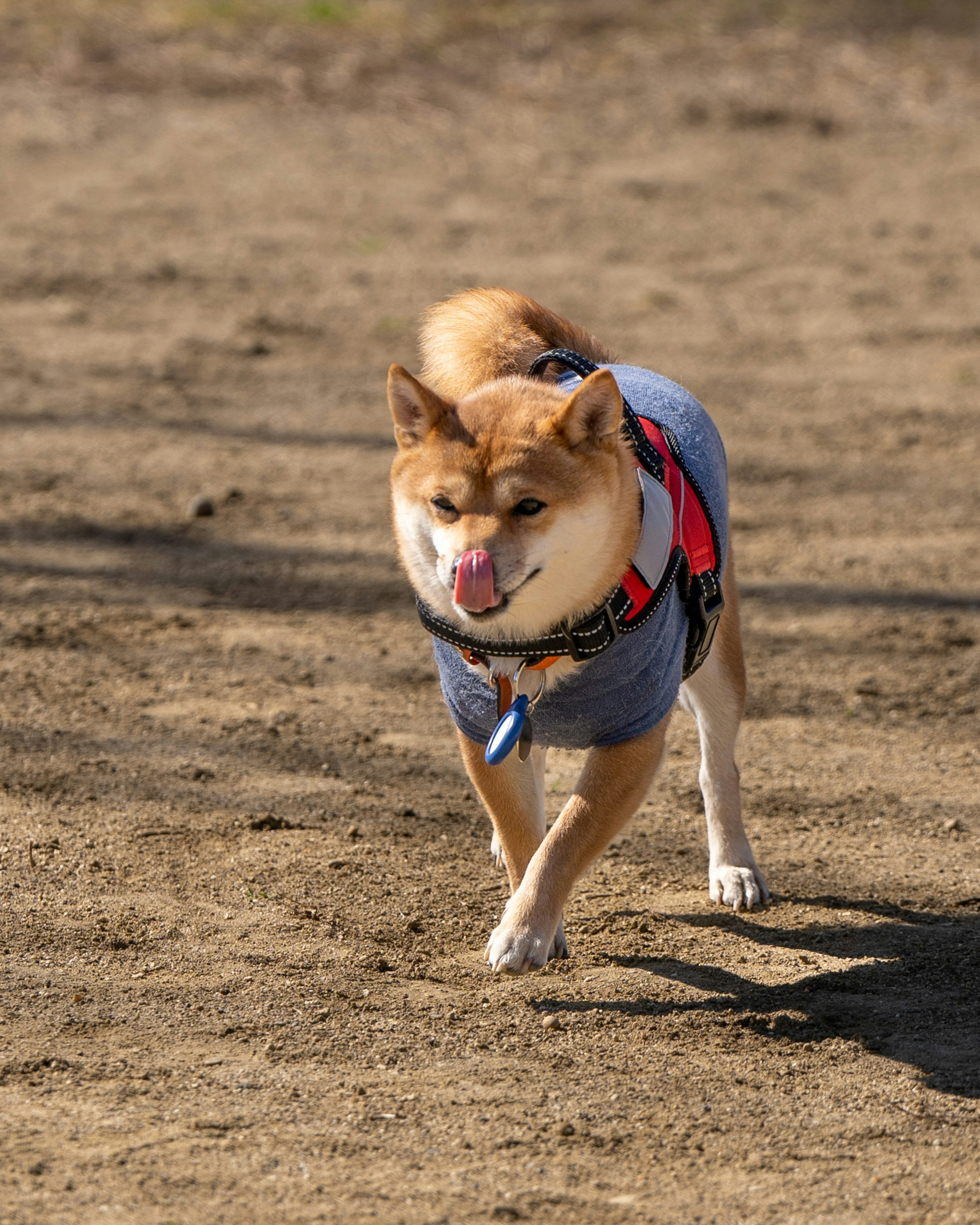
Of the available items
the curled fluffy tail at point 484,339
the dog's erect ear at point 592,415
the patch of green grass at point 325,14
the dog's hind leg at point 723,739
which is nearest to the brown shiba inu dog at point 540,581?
the dog's erect ear at point 592,415

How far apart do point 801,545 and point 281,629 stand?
Result: 2.40 metres

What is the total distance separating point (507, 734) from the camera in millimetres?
3350

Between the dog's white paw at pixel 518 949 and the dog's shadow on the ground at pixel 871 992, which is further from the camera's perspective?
the dog's shadow on the ground at pixel 871 992

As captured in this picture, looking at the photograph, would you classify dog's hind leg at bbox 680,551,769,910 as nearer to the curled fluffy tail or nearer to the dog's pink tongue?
the curled fluffy tail

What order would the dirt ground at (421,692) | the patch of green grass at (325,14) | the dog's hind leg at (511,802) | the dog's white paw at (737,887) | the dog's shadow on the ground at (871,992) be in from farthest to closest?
the patch of green grass at (325,14)
the dog's white paw at (737,887)
the dog's hind leg at (511,802)
the dog's shadow on the ground at (871,992)
the dirt ground at (421,692)

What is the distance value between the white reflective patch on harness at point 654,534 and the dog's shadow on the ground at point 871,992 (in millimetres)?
1024

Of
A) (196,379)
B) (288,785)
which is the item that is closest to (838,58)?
(196,379)

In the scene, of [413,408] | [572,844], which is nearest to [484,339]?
[413,408]

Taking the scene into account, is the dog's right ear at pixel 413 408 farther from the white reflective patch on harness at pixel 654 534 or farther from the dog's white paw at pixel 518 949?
the dog's white paw at pixel 518 949

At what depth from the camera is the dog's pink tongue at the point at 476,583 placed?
3.20 meters

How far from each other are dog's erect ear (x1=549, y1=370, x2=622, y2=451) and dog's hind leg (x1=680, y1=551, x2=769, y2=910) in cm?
94

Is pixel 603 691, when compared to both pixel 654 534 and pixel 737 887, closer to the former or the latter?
pixel 654 534

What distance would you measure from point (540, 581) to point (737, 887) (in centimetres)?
131

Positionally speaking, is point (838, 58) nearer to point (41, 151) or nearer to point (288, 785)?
point (41, 151)
